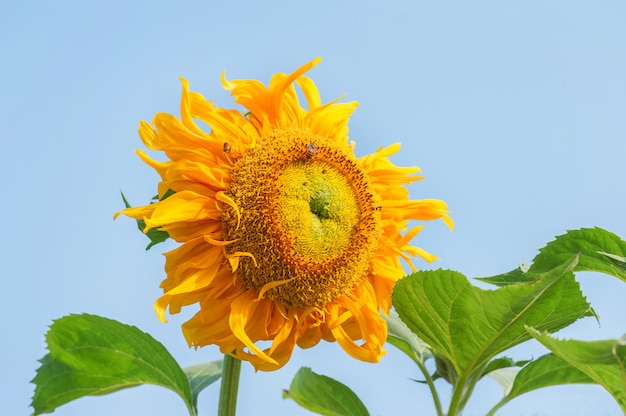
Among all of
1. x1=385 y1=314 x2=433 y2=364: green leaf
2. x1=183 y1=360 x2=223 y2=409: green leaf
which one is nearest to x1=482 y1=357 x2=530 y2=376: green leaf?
x1=385 y1=314 x2=433 y2=364: green leaf

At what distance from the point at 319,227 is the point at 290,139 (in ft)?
0.93

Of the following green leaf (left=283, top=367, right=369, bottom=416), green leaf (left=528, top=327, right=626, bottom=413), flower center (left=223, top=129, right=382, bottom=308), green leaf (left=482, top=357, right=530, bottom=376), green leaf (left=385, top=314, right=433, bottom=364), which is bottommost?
green leaf (left=528, top=327, right=626, bottom=413)

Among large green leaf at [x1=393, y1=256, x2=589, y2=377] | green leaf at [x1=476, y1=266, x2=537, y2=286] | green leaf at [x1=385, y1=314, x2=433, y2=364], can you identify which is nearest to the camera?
large green leaf at [x1=393, y1=256, x2=589, y2=377]

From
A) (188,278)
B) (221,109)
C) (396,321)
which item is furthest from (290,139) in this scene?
(396,321)

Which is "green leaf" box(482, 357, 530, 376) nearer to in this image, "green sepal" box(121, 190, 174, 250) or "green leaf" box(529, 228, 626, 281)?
"green leaf" box(529, 228, 626, 281)

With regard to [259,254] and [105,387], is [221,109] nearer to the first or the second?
[259,254]

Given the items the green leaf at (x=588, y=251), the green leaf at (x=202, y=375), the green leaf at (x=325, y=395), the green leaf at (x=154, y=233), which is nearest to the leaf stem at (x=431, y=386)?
the green leaf at (x=325, y=395)

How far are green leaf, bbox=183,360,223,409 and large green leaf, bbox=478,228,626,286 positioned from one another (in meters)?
0.95

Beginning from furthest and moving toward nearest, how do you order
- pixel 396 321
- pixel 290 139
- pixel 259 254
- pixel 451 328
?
1. pixel 396 321
2. pixel 290 139
3. pixel 259 254
4. pixel 451 328

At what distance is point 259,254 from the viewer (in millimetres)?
2107

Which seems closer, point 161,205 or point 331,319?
point 161,205

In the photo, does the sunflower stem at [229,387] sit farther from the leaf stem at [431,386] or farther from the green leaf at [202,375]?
the leaf stem at [431,386]

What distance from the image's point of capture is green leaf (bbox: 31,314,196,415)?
1.90 meters

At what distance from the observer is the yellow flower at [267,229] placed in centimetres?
210
